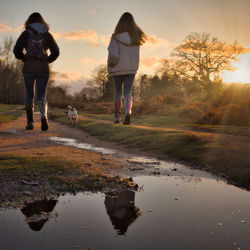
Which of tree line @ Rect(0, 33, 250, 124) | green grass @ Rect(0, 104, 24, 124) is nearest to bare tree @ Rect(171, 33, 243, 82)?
tree line @ Rect(0, 33, 250, 124)

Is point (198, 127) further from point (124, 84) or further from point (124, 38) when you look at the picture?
point (124, 38)

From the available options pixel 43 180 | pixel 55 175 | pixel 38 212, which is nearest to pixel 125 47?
pixel 55 175

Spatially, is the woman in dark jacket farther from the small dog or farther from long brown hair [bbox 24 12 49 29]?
the small dog

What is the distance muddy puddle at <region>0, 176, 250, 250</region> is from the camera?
2.57m

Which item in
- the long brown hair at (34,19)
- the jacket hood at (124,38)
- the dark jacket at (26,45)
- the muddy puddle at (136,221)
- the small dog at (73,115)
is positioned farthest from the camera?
the small dog at (73,115)

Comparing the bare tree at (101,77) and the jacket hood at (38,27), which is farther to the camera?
the bare tree at (101,77)

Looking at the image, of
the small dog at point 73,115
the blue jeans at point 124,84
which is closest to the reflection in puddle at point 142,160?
the blue jeans at point 124,84

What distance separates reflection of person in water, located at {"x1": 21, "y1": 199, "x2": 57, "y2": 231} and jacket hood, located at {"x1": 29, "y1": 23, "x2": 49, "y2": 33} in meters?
3.43

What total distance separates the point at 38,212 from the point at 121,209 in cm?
100

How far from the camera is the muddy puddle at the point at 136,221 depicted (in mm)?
2570

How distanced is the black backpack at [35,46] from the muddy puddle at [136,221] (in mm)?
2951

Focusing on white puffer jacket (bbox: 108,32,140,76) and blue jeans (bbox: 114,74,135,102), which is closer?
white puffer jacket (bbox: 108,32,140,76)

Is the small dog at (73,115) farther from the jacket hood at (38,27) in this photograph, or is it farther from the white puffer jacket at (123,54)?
the jacket hood at (38,27)

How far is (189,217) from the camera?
3.26m
